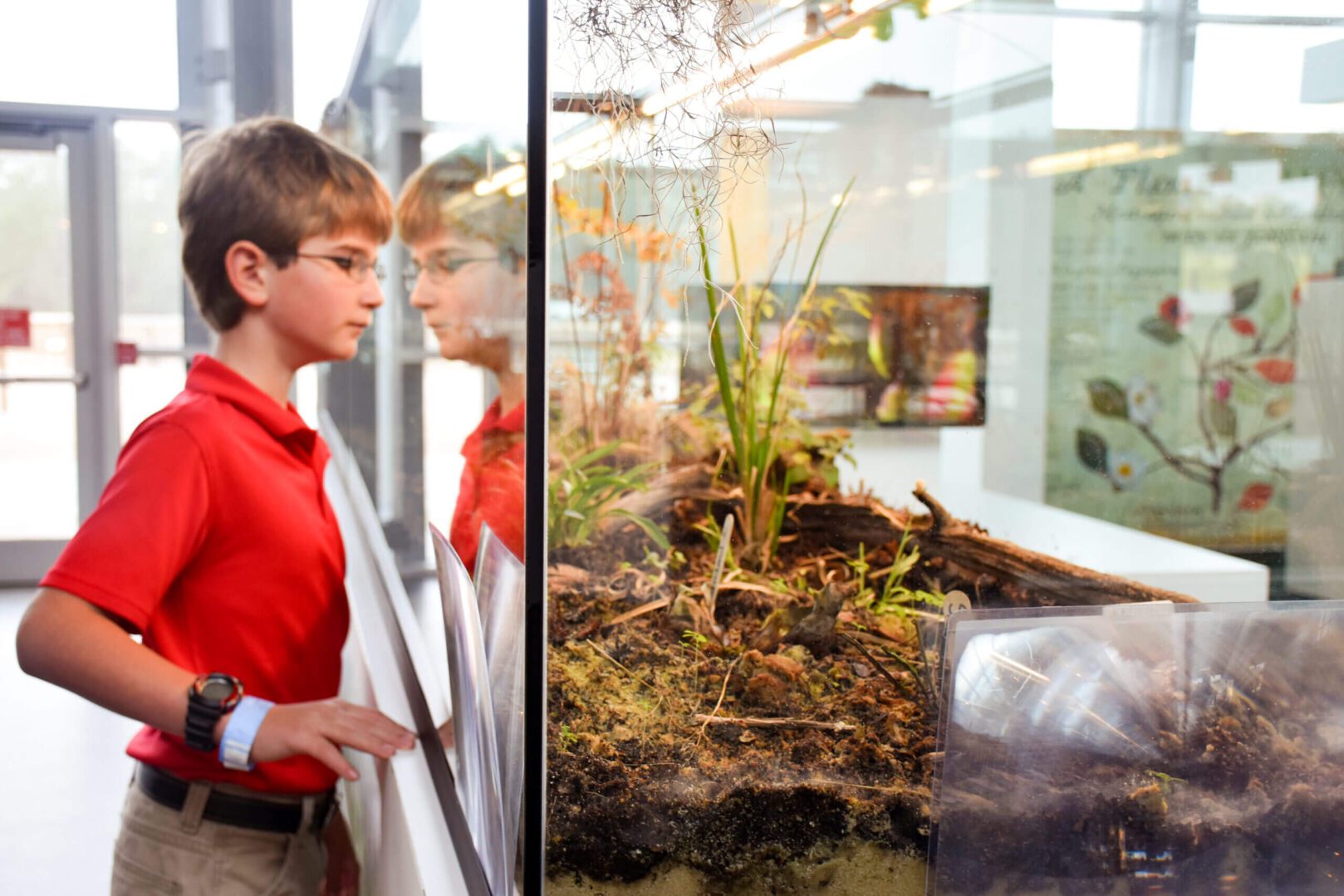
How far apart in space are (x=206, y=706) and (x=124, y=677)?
0.27 ft

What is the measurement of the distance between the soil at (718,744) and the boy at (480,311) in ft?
0.26

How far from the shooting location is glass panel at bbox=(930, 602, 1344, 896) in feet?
2.36

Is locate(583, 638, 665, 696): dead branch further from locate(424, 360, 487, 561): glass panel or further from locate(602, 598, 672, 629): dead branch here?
locate(424, 360, 487, 561): glass panel

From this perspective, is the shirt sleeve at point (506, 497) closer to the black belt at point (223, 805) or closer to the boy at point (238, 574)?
the boy at point (238, 574)

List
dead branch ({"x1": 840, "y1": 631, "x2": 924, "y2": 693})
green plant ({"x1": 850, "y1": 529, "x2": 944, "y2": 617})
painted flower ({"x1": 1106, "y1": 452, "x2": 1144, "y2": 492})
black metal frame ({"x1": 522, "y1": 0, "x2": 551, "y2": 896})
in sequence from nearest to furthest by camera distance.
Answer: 1. black metal frame ({"x1": 522, "y1": 0, "x2": 551, "y2": 896})
2. dead branch ({"x1": 840, "y1": 631, "x2": 924, "y2": 693})
3. green plant ({"x1": 850, "y1": 529, "x2": 944, "y2": 617})
4. painted flower ({"x1": 1106, "y1": 452, "x2": 1144, "y2": 492})

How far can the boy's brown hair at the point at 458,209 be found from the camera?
74 cm

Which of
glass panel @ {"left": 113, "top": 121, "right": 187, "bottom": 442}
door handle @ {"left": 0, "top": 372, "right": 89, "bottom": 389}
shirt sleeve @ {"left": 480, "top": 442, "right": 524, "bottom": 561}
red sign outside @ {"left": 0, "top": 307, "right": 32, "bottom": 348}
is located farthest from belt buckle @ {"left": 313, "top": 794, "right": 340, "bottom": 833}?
red sign outside @ {"left": 0, "top": 307, "right": 32, "bottom": 348}

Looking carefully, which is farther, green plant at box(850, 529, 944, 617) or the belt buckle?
the belt buckle

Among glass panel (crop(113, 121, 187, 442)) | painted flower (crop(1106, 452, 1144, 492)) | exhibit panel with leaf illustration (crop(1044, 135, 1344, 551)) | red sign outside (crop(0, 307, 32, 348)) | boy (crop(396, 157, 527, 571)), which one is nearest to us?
boy (crop(396, 157, 527, 571))

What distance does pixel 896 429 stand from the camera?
1.30 m

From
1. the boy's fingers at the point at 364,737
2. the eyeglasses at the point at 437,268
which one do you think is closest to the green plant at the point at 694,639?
the eyeglasses at the point at 437,268

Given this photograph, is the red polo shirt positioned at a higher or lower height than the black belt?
higher

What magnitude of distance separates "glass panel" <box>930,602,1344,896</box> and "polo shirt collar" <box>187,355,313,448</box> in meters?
0.87

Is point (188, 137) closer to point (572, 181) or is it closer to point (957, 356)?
point (572, 181)
